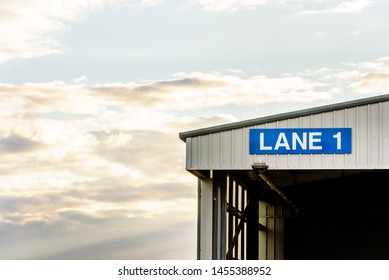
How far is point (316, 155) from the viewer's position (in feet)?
68.8

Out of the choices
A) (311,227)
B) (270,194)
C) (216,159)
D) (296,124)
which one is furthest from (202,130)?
(311,227)

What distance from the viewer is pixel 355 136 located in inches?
828

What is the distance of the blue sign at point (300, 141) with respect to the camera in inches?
827

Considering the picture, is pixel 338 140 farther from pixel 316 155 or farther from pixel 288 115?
pixel 288 115

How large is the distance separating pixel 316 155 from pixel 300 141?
552mm

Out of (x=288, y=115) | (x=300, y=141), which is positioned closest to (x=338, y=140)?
(x=300, y=141)

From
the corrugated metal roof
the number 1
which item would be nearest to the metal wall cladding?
the corrugated metal roof

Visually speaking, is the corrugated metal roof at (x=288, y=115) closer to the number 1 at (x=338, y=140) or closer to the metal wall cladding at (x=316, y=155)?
the metal wall cladding at (x=316, y=155)

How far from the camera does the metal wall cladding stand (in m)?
20.9

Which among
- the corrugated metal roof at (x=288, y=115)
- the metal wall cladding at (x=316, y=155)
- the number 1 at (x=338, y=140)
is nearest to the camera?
the metal wall cladding at (x=316, y=155)

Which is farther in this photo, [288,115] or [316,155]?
[288,115]

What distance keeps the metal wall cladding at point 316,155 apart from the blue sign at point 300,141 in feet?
0.36

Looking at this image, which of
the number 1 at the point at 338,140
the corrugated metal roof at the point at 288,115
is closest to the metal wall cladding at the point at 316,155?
the corrugated metal roof at the point at 288,115
